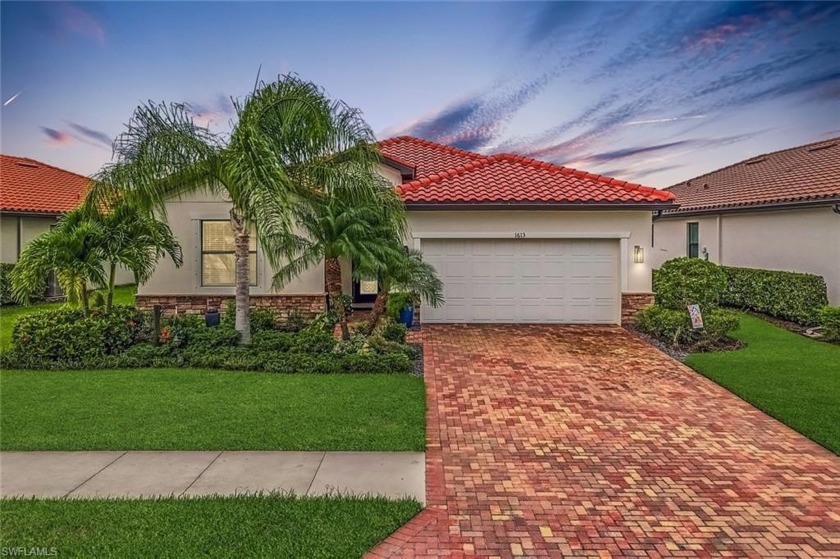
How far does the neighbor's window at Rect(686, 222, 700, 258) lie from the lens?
748 inches

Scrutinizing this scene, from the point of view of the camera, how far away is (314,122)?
9.43 metres

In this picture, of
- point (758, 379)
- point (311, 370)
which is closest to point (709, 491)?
point (758, 379)

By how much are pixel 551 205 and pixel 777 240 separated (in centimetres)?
813

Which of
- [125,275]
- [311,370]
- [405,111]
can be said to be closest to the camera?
[311,370]

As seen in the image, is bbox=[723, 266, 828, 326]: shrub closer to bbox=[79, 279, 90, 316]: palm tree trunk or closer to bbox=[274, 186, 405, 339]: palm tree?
bbox=[274, 186, 405, 339]: palm tree

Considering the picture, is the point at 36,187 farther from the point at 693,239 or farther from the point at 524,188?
the point at 693,239

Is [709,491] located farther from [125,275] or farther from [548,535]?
[125,275]

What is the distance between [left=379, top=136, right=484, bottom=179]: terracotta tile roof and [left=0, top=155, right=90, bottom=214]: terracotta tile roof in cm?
1030

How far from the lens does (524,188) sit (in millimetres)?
13102

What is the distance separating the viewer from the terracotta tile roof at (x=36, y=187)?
1730 centimetres

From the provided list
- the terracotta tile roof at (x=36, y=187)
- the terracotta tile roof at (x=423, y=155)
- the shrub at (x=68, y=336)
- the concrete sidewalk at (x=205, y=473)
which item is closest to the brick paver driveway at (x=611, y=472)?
the concrete sidewalk at (x=205, y=473)

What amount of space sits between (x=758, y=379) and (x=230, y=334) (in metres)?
9.86

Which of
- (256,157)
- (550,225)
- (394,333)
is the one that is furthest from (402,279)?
(550,225)

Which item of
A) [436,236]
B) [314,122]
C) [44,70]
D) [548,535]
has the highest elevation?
[44,70]
